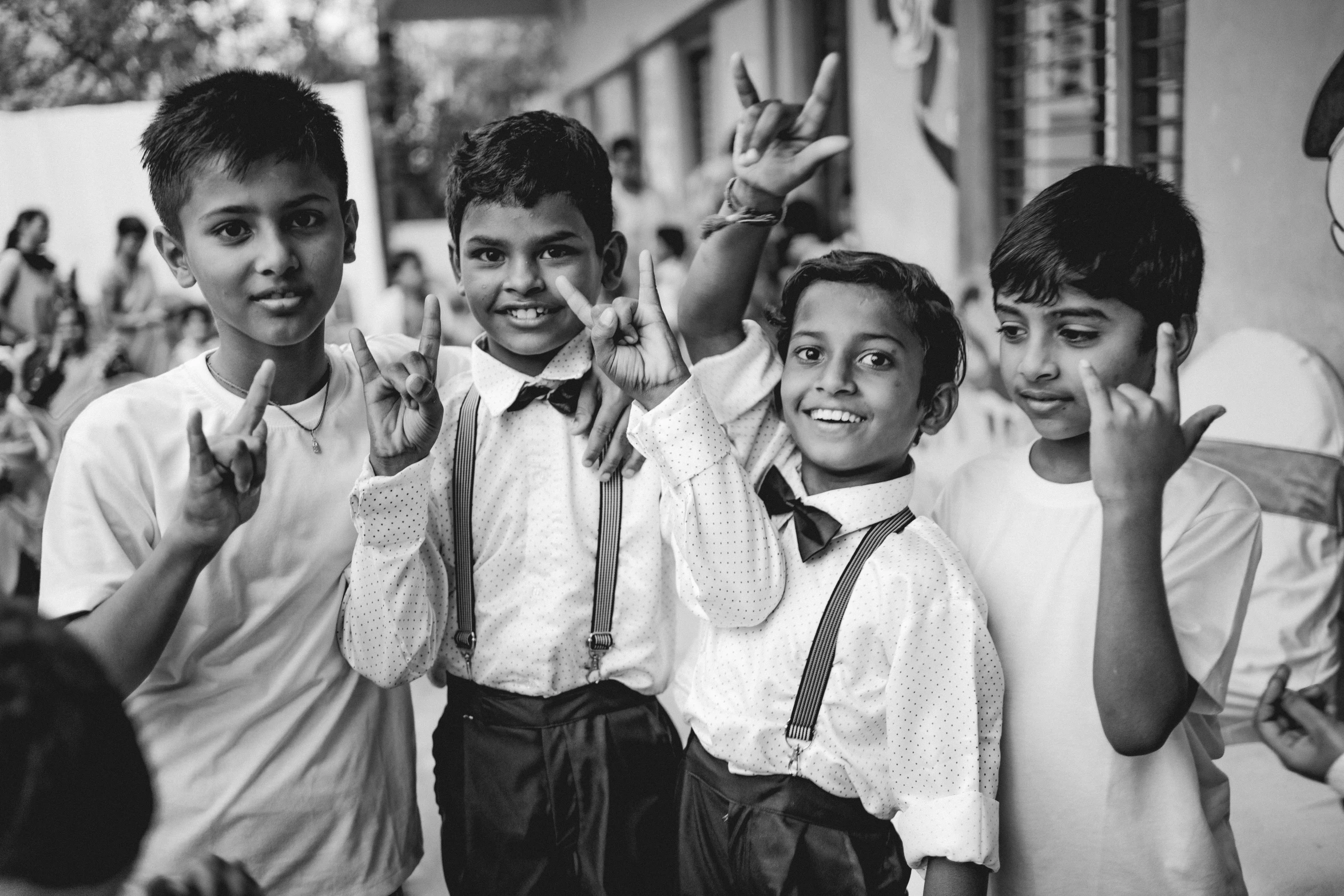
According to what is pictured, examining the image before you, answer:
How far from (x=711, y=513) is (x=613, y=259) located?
54 centimetres

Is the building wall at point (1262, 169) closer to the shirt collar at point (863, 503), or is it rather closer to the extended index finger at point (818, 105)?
the extended index finger at point (818, 105)

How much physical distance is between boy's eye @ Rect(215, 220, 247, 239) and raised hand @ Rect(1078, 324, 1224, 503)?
3.46ft

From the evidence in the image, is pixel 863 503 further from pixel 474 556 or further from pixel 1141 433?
pixel 474 556

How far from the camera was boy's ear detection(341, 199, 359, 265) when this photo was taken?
1.62m

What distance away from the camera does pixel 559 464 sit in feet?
5.28

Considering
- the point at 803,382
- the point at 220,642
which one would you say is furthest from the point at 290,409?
the point at 803,382

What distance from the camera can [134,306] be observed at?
6.04 meters

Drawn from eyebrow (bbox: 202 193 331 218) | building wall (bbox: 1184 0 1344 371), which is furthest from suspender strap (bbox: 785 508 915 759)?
building wall (bbox: 1184 0 1344 371)

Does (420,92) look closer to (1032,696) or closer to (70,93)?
(70,93)

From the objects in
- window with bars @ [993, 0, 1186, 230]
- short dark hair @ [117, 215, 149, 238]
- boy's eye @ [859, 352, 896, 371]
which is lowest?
boy's eye @ [859, 352, 896, 371]

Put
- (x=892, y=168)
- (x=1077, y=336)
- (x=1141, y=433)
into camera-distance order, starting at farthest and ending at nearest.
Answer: (x=892, y=168) → (x=1077, y=336) → (x=1141, y=433)

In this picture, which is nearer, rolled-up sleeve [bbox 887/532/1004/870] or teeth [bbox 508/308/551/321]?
rolled-up sleeve [bbox 887/532/1004/870]

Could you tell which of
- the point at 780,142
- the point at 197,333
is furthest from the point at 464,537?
the point at 197,333

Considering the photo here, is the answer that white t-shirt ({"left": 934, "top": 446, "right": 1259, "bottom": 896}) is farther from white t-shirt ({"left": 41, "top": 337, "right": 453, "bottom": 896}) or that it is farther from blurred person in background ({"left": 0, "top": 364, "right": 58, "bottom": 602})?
blurred person in background ({"left": 0, "top": 364, "right": 58, "bottom": 602})
